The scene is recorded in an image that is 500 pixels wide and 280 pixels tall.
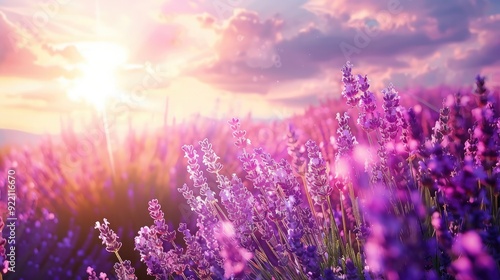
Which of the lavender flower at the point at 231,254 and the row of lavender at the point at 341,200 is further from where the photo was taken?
the lavender flower at the point at 231,254

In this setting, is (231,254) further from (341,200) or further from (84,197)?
(84,197)

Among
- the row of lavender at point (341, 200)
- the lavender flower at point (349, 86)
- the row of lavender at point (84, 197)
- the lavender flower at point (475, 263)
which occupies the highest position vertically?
the lavender flower at point (349, 86)

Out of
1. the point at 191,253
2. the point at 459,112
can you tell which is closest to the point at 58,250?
the point at 191,253


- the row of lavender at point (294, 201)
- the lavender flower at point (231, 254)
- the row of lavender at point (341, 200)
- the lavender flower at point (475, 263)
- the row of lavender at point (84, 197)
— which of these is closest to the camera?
the lavender flower at point (475, 263)

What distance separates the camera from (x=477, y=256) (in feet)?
4.20

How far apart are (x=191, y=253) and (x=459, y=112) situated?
1.56 meters

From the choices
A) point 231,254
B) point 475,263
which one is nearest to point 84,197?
point 231,254

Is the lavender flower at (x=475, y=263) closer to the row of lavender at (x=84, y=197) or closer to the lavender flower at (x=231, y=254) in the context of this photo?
the lavender flower at (x=231, y=254)

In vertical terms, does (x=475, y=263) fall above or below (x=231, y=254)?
above

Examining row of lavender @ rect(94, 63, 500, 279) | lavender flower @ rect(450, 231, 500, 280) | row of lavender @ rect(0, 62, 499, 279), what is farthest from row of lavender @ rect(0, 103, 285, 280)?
lavender flower @ rect(450, 231, 500, 280)

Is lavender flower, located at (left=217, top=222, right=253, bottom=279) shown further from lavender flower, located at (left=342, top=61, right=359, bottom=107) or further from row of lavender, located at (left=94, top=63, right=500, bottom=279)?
lavender flower, located at (left=342, top=61, right=359, bottom=107)

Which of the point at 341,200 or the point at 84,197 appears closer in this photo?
the point at 341,200

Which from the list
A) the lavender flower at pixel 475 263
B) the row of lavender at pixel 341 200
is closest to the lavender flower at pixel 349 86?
the row of lavender at pixel 341 200

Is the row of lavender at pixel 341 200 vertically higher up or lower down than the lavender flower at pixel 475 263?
lower down
